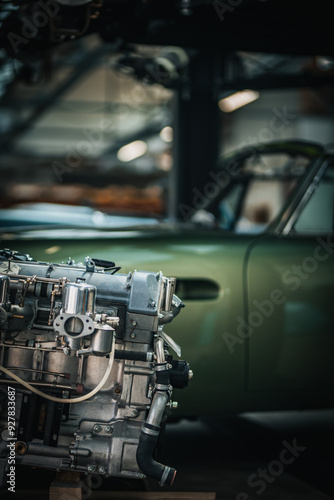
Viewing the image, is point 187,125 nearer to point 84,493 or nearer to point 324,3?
point 324,3

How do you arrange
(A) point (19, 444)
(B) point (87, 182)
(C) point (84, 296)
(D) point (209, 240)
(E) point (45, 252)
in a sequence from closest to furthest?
(C) point (84, 296)
(A) point (19, 444)
(E) point (45, 252)
(D) point (209, 240)
(B) point (87, 182)

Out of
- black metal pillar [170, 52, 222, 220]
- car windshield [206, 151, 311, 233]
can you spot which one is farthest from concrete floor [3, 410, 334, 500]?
black metal pillar [170, 52, 222, 220]

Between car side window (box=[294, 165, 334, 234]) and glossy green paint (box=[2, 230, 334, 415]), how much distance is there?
40 centimetres

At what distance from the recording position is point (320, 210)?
15.0ft

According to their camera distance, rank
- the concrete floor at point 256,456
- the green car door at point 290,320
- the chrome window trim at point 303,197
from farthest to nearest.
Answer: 1. the chrome window trim at point 303,197
2. the green car door at point 290,320
3. the concrete floor at point 256,456

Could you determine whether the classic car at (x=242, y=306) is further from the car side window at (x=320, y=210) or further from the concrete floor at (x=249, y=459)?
the concrete floor at (x=249, y=459)

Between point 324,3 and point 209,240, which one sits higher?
point 324,3

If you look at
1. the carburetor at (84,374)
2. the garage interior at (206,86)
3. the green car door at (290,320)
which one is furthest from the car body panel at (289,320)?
the carburetor at (84,374)

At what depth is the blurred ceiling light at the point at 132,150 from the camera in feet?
63.2

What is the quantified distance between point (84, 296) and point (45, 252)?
1109mm

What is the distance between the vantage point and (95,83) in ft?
66.4

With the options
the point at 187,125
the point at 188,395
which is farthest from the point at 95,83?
the point at 188,395

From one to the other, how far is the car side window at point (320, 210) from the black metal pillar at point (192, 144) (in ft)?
9.31

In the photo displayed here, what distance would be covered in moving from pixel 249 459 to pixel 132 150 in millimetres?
15664
